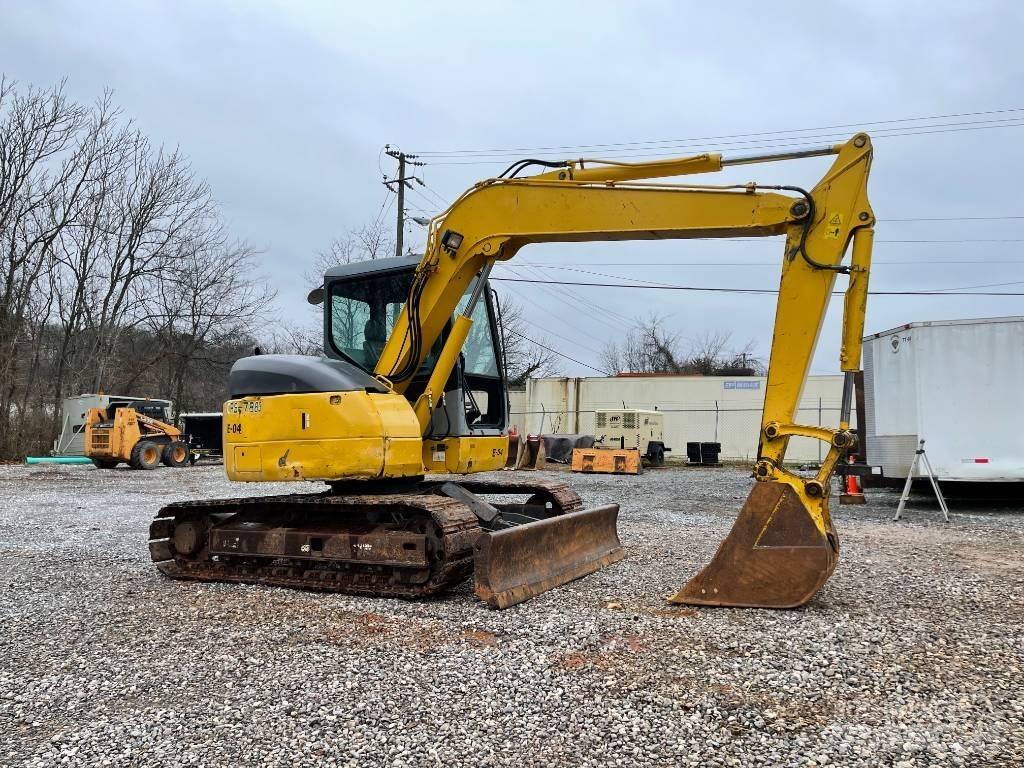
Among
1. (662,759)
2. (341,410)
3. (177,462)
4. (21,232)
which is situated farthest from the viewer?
(21,232)

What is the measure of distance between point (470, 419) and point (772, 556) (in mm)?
2980

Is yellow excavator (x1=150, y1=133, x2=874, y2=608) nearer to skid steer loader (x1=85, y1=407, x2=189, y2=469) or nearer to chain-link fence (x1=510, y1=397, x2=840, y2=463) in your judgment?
skid steer loader (x1=85, y1=407, x2=189, y2=469)

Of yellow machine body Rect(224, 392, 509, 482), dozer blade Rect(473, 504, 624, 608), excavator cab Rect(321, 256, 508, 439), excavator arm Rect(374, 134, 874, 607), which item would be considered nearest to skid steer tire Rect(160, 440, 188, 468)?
excavator cab Rect(321, 256, 508, 439)

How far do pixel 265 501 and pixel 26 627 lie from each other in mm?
1990

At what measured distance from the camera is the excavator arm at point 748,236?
522 centimetres

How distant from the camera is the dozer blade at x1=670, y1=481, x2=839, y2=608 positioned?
513 cm

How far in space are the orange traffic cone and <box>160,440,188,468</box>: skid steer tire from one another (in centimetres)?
2064

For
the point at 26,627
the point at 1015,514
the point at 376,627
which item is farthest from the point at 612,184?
the point at 1015,514

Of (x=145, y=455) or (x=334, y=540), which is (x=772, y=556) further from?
(x=145, y=455)

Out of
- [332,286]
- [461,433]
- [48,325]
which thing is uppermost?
[48,325]

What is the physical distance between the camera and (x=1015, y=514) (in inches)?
472

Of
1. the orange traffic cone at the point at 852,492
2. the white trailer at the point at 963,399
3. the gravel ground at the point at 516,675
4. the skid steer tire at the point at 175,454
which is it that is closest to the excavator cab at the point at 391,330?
the gravel ground at the point at 516,675

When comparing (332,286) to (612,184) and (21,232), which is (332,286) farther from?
(21,232)

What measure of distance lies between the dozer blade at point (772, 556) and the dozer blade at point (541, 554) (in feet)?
3.99
